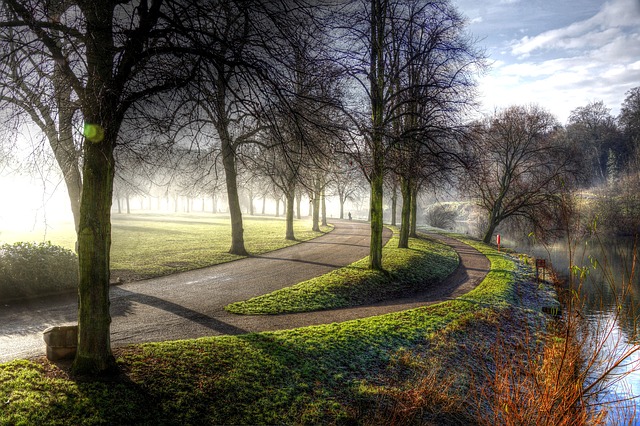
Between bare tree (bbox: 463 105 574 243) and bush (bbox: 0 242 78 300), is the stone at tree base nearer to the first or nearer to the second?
bush (bbox: 0 242 78 300)

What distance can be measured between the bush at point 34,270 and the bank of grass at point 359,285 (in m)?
5.77

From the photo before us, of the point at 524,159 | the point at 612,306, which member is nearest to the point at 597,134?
the point at 524,159

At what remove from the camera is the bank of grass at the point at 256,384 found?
579cm

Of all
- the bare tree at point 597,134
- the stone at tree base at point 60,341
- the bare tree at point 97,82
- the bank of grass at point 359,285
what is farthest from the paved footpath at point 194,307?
the bare tree at point 597,134

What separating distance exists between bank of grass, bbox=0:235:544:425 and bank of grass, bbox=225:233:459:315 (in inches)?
86.5

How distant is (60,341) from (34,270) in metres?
6.56

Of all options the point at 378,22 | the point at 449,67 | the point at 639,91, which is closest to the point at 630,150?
the point at 639,91

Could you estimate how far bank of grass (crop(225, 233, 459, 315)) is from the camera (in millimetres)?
11891

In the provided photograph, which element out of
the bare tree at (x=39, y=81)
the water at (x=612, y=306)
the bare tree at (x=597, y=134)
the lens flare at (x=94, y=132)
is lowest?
the water at (x=612, y=306)

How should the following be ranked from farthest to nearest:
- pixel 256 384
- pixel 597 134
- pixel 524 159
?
pixel 597 134 < pixel 524 159 < pixel 256 384

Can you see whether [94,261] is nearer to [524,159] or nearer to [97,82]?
[97,82]

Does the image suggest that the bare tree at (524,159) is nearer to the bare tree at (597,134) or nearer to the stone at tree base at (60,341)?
the stone at tree base at (60,341)

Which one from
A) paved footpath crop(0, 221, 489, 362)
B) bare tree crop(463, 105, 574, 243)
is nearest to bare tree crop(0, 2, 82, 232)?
paved footpath crop(0, 221, 489, 362)

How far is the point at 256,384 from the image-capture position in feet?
23.2
